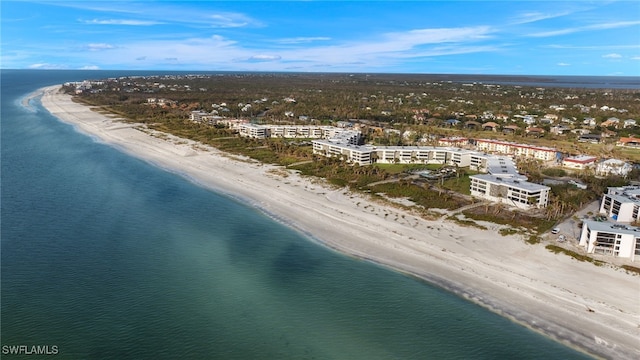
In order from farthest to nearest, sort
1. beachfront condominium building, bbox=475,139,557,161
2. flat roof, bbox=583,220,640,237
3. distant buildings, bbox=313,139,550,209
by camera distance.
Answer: beachfront condominium building, bbox=475,139,557,161 < distant buildings, bbox=313,139,550,209 < flat roof, bbox=583,220,640,237

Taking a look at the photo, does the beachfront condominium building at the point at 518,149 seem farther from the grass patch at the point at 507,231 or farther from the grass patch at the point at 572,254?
the grass patch at the point at 572,254

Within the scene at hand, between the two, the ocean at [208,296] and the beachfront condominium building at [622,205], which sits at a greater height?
→ the beachfront condominium building at [622,205]

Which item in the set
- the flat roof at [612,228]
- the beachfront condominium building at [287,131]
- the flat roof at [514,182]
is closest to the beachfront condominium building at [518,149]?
the flat roof at [514,182]

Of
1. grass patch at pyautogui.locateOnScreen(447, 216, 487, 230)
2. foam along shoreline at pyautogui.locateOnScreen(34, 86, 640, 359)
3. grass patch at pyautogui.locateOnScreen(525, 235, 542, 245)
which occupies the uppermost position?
grass patch at pyautogui.locateOnScreen(447, 216, 487, 230)

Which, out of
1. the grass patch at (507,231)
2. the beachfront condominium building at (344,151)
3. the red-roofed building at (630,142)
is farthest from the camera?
the red-roofed building at (630,142)

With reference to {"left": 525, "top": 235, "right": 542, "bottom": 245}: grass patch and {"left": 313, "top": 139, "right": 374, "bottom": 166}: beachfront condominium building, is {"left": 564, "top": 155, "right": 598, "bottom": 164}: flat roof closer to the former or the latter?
{"left": 313, "top": 139, "right": 374, "bottom": 166}: beachfront condominium building

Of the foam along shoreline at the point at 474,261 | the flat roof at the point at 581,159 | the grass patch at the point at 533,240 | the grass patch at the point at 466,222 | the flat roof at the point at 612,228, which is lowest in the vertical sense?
the foam along shoreline at the point at 474,261

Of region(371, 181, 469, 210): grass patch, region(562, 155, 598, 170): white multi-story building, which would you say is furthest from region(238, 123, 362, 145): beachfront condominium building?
region(562, 155, 598, 170): white multi-story building
